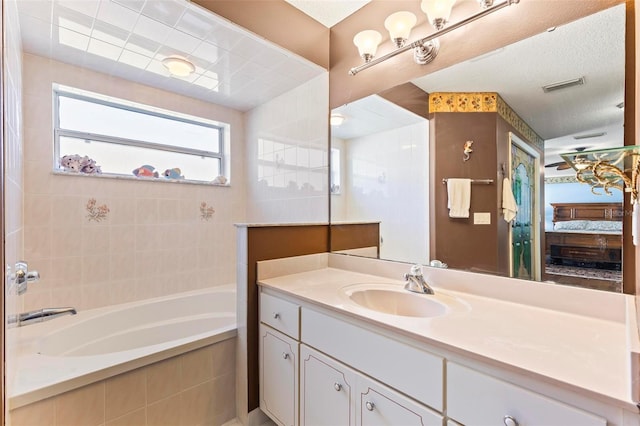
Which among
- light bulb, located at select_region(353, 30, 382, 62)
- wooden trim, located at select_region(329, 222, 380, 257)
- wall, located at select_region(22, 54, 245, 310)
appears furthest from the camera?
wall, located at select_region(22, 54, 245, 310)

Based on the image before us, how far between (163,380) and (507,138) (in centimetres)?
201

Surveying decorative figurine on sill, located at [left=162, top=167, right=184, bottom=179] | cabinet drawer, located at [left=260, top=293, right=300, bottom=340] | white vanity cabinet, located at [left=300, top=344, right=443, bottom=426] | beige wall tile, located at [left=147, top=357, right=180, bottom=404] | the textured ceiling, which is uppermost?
the textured ceiling

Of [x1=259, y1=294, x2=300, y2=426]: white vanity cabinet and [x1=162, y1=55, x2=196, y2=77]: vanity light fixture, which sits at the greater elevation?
[x1=162, y1=55, x2=196, y2=77]: vanity light fixture

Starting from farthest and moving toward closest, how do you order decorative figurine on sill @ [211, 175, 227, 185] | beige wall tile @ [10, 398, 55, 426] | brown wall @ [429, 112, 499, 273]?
decorative figurine on sill @ [211, 175, 227, 185], brown wall @ [429, 112, 499, 273], beige wall tile @ [10, 398, 55, 426]

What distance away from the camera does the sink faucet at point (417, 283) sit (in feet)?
4.28

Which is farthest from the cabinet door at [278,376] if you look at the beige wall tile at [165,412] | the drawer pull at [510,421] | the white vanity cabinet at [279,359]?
the drawer pull at [510,421]

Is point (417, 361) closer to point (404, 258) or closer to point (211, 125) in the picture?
point (404, 258)

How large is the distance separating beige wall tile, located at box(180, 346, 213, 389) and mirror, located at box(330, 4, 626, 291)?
1.11 m

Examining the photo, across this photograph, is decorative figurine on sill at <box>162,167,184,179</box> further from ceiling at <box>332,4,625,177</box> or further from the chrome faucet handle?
ceiling at <box>332,4,625,177</box>

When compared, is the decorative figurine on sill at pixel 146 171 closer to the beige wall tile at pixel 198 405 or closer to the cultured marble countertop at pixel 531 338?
the beige wall tile at pixel 198 405

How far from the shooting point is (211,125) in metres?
2.92

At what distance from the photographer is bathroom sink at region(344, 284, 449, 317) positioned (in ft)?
4.14

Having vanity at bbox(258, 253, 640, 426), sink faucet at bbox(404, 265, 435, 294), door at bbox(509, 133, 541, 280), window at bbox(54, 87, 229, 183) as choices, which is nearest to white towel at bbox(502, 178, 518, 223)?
door at bbox(509, 133, 541, 280)

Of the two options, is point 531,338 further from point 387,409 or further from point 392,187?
point 392,187
